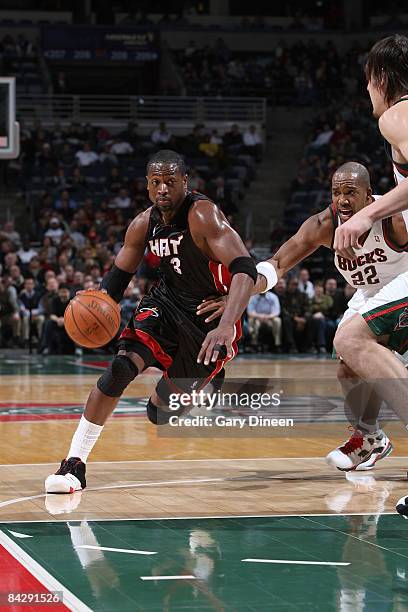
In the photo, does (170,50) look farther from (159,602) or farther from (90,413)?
(159,602)

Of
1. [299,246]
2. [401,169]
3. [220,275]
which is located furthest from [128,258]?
[401,169]

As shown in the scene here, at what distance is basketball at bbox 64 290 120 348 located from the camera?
6.24m

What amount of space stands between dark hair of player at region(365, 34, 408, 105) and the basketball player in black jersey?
1.33 meters

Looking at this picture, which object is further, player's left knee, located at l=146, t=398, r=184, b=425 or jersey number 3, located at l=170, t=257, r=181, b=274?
player's left knee, located at l=146, t=398, r=184, b=425

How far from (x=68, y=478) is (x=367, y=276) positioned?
201 centimetres

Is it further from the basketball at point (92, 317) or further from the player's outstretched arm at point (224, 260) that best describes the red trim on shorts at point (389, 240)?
the basketball at point (92, 317)

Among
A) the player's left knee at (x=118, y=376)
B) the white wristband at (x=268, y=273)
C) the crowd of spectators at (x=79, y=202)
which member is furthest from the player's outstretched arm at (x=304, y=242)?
the crowd of spectators at (x=79, y=202)

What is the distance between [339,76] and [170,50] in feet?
15.0

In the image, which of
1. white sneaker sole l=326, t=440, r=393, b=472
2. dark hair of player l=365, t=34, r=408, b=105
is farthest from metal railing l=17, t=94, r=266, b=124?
dark hair of player l=365, t=34, r=408, b=105

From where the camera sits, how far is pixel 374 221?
169 inches

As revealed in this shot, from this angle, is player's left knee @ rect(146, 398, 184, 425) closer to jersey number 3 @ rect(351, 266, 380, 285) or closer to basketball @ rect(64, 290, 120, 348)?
basketball @ rect(64, 290, 120, 348)

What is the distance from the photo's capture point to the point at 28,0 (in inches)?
1219

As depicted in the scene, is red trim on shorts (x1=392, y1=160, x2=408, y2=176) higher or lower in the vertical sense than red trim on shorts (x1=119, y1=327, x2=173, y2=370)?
higher

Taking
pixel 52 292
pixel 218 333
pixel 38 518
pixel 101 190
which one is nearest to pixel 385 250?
pixel 218 333
